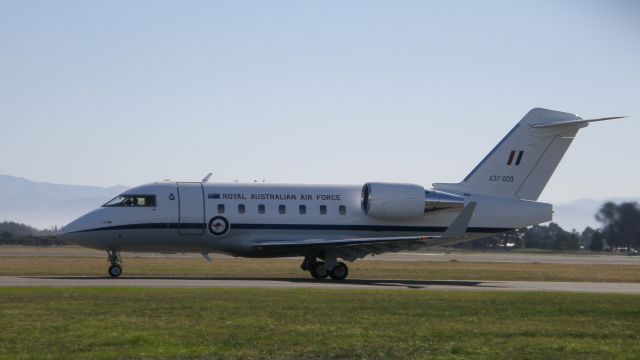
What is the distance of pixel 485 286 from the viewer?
Answer: 3619cm

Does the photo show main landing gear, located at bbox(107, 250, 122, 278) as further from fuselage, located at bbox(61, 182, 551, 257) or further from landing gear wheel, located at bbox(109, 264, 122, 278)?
fuselage, located at bbox(61, 182, 551, 257)

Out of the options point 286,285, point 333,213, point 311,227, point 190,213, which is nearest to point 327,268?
point 311,227

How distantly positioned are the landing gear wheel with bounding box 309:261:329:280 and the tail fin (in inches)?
233

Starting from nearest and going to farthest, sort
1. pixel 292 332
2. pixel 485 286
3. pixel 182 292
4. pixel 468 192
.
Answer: pixel 292 332 → pixel 182 292 → pixel 485 286 → pixel 468 192

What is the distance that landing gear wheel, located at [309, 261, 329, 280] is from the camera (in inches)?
1577

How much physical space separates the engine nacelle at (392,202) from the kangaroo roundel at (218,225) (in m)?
5.52

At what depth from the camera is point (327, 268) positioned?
39719 millimetres

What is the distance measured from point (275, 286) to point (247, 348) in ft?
47.9

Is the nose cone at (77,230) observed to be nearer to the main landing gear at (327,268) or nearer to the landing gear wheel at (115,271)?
the landing gear wheel at (115,271)

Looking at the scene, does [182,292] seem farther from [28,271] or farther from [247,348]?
[28,271]

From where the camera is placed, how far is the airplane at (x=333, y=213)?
38.9 m

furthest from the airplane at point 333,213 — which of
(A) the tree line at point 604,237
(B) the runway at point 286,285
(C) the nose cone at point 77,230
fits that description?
(A) the tree line at point 604,237

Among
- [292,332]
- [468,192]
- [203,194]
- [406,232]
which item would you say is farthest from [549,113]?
[292,332]

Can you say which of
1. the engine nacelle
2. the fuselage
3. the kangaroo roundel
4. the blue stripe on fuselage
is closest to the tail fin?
the fuselage
